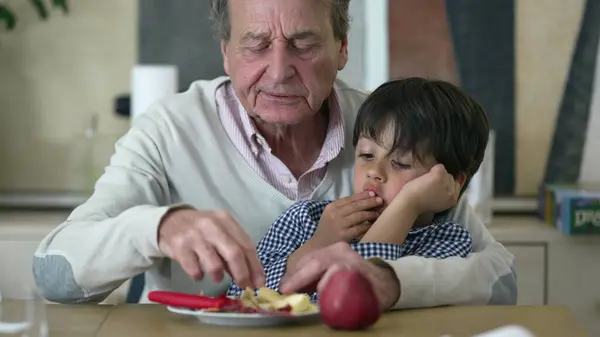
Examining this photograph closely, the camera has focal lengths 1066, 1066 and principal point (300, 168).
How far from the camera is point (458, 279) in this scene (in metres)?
1.66

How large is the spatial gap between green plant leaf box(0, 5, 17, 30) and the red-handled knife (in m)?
1.90

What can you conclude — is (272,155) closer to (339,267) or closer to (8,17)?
(339,267)

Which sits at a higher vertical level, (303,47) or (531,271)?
(303,47)

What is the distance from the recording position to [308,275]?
152 centimetres

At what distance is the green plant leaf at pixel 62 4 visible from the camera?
321 cm

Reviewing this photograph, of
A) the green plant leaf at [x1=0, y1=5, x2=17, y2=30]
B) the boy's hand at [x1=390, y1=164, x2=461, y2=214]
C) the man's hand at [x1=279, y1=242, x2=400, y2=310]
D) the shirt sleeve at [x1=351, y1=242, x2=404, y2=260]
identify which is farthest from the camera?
the green plant leaf at [x1=0, y1=5, x2=17, y2=30]

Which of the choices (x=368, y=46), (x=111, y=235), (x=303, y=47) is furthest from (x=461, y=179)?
(x=368, y=46)

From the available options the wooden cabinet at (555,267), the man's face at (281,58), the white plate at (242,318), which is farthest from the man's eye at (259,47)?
the wooden cabinet at (555,267)

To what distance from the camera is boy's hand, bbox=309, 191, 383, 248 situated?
6.00ft

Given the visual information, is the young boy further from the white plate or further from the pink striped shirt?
the white plate

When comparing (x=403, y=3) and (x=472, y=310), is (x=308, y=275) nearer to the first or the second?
(x=472, y=310)

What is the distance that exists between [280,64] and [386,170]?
0.27m

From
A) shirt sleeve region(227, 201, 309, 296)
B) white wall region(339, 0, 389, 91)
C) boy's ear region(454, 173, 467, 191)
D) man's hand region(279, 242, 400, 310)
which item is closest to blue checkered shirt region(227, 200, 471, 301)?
shirt sleeve region(227, 201, 309, 296)

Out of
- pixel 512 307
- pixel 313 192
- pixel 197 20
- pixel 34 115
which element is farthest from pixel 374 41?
pixel 512 307
